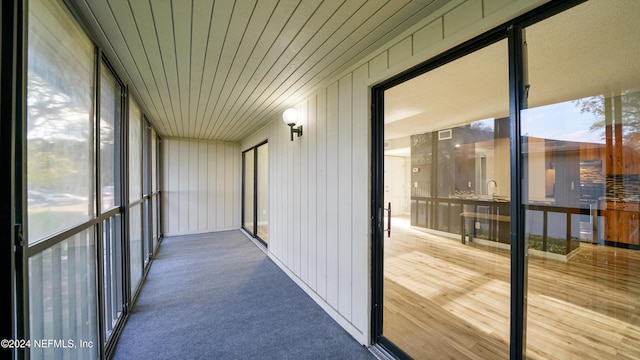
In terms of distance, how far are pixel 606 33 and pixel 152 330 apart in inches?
158

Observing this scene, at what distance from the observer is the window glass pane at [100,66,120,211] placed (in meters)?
1.88

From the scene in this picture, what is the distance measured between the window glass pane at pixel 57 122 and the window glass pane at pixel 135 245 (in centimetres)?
156

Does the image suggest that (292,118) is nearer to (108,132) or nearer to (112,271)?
(108,132)

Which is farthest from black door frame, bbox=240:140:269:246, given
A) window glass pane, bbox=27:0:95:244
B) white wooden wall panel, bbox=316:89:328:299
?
window glass pane, bbox=27:0:95:244

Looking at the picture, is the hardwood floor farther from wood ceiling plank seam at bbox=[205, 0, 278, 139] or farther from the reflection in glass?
the reflection in glass

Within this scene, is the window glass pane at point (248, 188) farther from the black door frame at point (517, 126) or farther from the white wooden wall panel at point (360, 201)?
the black door frame at point (517, 126)

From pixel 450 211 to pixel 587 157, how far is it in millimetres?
4008

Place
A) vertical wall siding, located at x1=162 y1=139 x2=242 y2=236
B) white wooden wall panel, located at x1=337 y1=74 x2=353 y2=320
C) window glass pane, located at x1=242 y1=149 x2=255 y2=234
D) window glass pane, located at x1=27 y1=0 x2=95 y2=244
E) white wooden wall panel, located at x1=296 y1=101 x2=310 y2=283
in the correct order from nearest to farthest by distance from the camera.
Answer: window glass pane, located at x1=27 y1=0 x2=95 y2=244
white wooden wall panel, located at x1=337 y1=74 x2=353 y2=320
white wooden wall panel, located at x1=296 y1=101 x2=310 y2=283
vertical wall siding, located at x1=162 y1=139 x2=242 y2=236
window glass pane, located at x1=242 y1=149 x2=255 y2=234

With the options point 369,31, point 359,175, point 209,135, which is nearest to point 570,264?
point 359,175

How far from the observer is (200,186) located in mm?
6219

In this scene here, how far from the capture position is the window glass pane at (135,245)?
282 cm

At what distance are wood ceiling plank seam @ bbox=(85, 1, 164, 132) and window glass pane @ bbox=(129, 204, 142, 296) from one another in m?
1.69

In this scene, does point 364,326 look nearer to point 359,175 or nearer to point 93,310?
point 359,175

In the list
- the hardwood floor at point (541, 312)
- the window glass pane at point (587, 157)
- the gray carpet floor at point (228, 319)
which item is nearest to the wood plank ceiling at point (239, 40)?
the window glass pane at point (587, 157)
